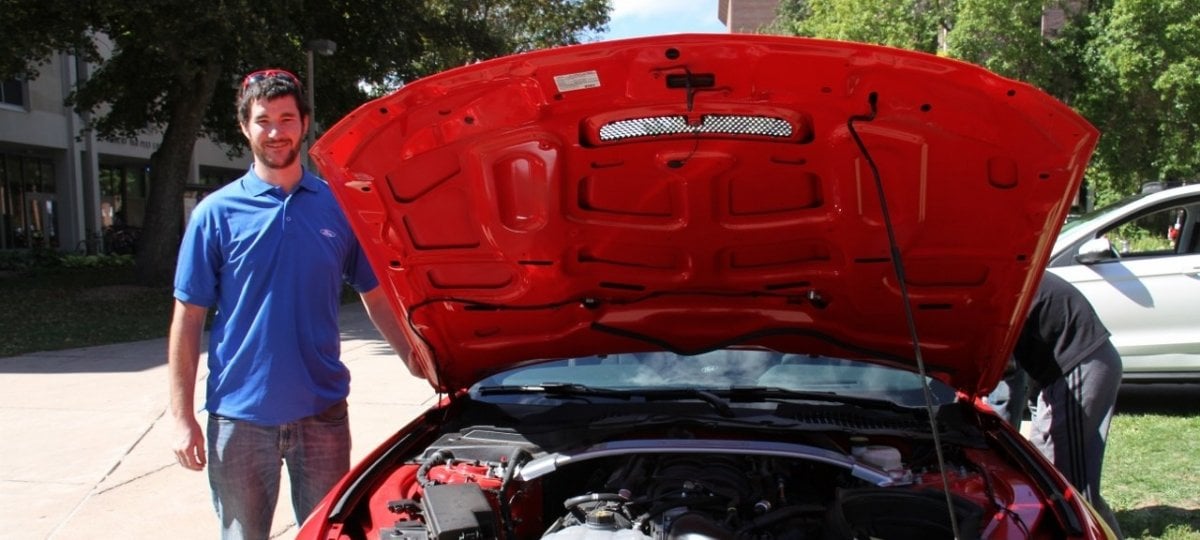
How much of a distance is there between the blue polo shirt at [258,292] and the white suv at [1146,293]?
5.40 metres

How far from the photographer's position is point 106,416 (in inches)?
268

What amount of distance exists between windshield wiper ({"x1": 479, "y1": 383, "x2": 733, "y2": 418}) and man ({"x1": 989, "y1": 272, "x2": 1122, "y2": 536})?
1.79 m

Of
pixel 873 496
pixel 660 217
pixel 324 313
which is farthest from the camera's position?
pixel 324 313

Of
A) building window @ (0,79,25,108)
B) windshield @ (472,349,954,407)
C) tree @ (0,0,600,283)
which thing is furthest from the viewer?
building window @ (0,79,25,108)

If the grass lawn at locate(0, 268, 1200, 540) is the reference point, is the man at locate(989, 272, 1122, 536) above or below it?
above

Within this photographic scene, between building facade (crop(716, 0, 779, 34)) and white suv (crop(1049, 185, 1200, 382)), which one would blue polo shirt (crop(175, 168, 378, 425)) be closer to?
white suv (crop(1049, 185, 1200, 382))

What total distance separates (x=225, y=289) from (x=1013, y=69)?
18.4 meters

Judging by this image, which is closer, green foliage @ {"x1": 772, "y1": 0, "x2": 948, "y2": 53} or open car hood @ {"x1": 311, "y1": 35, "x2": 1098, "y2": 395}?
open car hood @ {"x1": 311, "y1": 35, "x2": 1098, "y2": 395}

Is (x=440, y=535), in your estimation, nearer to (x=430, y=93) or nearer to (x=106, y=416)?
(x=430, y=93)

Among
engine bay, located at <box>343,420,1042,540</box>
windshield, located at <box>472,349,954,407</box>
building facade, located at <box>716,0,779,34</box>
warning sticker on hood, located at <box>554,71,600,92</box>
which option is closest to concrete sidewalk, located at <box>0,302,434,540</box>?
windshield, located at <box>472,349,954,407</box>

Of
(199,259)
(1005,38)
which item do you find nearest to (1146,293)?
(199,259)

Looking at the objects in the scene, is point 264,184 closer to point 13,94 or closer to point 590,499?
point 590,499

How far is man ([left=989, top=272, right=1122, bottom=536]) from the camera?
3.74m

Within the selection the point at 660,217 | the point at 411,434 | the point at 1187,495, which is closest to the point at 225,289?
the point at 411,434
